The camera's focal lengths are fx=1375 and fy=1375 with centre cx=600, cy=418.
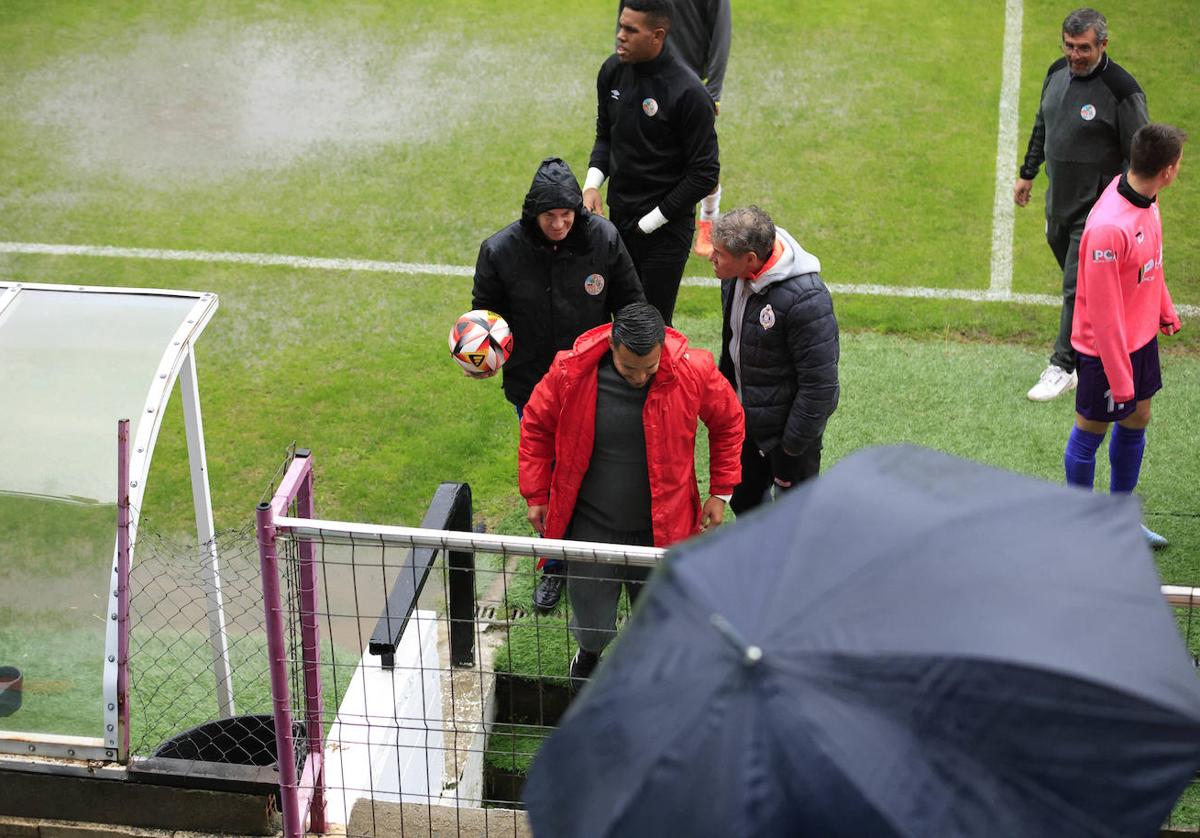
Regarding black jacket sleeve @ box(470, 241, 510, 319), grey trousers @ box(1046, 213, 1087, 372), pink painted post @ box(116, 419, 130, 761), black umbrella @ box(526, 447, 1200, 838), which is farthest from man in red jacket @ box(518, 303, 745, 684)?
grey trousers @ box(1046, 213, 1087, 372)

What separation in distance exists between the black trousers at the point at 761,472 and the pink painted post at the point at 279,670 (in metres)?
2.45

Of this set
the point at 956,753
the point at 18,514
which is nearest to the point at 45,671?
the point at 18,514

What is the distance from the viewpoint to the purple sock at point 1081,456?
616cm

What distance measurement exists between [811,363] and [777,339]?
0.54 feet

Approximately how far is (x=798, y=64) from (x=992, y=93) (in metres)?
1.60

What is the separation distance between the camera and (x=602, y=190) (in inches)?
382

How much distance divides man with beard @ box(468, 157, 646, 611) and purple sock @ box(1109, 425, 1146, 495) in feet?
7.38

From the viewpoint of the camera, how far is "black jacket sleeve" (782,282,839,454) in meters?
5.33

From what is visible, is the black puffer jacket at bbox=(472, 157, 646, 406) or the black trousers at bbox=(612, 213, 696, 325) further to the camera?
the black trousers at bbox=(612, 213, 696, 325)

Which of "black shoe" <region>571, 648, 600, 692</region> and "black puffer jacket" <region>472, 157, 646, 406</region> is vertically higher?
→ "black puffer jacket" <region>472, 157, 646, 406</region>

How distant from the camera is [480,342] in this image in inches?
230

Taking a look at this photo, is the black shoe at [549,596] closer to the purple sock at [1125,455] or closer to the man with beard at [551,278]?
the man with beard at [551,278]

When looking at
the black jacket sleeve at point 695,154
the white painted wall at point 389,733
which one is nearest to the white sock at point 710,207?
the black jacket sleeve at point 695,154

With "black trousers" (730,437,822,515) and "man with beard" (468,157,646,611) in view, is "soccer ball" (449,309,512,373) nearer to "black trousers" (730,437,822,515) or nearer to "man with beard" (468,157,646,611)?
"man with beard" (468,157,646,611)
